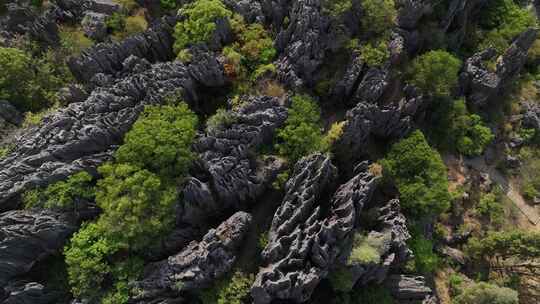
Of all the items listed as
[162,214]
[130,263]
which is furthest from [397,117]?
[130,263]

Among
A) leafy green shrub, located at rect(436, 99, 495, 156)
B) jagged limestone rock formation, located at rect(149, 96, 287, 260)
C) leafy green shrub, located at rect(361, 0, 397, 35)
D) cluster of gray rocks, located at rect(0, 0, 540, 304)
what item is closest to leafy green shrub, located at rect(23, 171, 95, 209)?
cluster of gray rocks, located at rect(0, 0, 540, 304)

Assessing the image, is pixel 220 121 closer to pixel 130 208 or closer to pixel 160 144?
pixel 160 144

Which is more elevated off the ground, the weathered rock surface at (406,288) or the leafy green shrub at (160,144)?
the leafy green shrub at (160,144)

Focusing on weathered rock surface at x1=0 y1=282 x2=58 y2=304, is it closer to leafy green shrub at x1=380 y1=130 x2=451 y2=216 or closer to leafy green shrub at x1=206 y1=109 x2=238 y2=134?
leafy green shrub at x1=206 y1=109 x2=238 y2=134

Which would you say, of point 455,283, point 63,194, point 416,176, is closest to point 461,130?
point 416,176

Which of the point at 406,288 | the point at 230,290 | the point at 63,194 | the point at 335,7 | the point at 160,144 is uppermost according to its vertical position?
the point at 335,7

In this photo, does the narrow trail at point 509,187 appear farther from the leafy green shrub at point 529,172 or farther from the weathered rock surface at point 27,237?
the weathered rock surface at point 27,237

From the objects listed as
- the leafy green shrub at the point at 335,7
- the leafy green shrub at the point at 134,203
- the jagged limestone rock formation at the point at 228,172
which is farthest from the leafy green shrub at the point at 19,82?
the leafy green shrub at the point at 335,7
